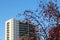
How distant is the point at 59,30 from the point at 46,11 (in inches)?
41.2

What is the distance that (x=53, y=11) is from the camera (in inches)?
426

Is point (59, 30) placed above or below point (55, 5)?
below

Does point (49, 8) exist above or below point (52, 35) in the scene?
above

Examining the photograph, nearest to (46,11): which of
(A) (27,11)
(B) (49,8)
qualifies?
(B) (49,8)

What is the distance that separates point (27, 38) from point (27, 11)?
1.12 m

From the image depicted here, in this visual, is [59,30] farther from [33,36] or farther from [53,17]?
[33,36]

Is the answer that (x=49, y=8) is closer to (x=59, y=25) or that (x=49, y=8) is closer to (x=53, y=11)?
(x=53, y=11)

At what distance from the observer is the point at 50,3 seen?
11.1m

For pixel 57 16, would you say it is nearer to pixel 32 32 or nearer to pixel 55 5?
pixel 55 5

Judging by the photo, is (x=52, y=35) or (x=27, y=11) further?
(x=27, y=11)

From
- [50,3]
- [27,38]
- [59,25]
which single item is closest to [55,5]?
[50,3]

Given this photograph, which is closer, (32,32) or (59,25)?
(59,25)

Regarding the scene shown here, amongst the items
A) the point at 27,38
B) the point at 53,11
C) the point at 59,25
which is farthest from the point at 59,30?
the point at 27,38

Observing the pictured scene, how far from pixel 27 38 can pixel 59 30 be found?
5.28 ft
